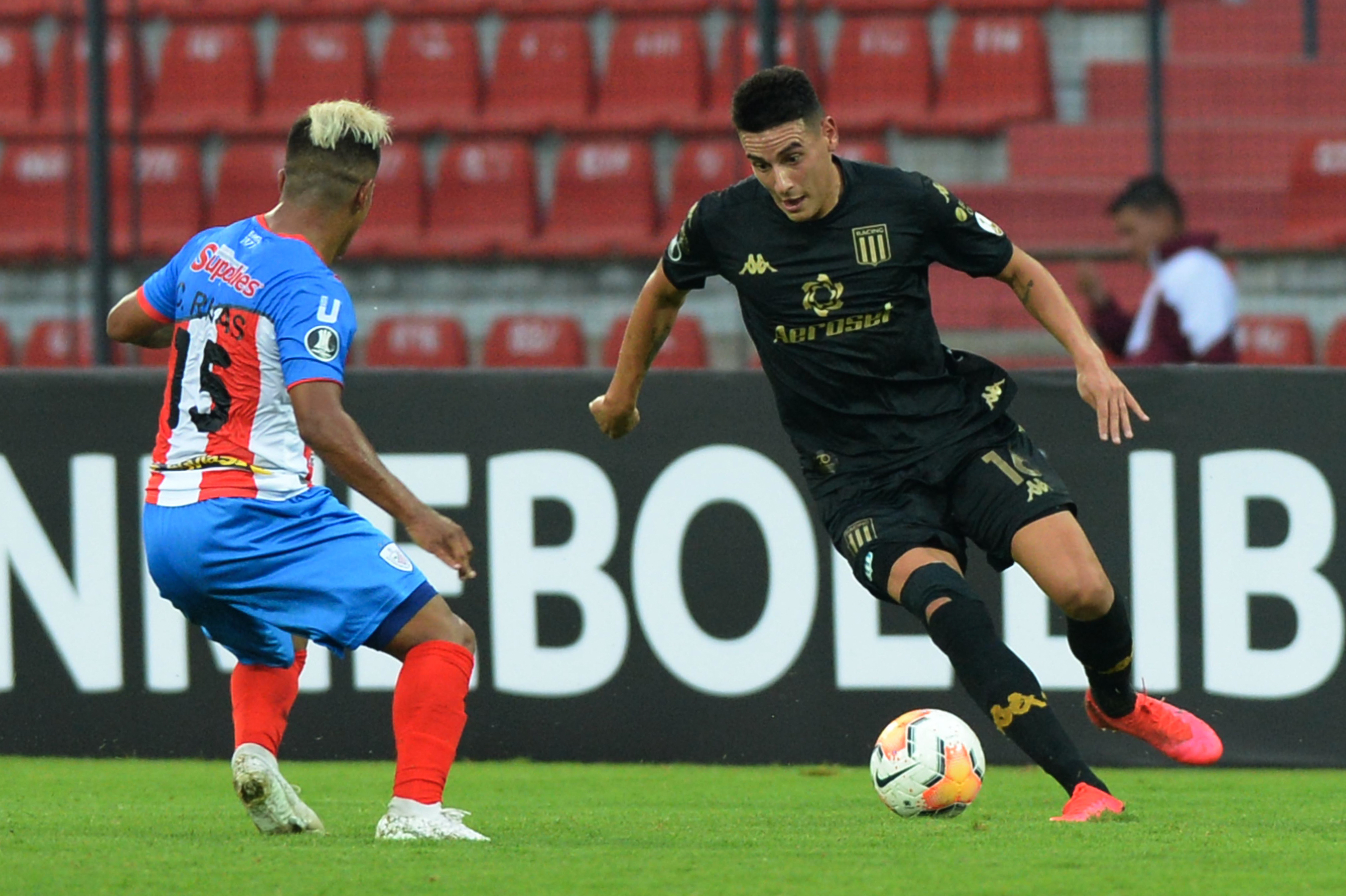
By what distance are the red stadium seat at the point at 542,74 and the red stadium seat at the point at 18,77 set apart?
9.61 feet

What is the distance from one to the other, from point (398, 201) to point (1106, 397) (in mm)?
6863

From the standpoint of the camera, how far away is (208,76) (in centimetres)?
1174

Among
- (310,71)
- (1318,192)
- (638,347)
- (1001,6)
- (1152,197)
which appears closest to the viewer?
(638,347)

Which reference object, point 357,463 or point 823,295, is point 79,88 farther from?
point 357,463

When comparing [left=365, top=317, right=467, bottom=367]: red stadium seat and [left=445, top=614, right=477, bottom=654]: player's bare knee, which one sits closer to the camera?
[left=445, top=614, right=477, bottom=654]: player's bare knee

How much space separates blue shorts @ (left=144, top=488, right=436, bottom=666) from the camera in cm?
455

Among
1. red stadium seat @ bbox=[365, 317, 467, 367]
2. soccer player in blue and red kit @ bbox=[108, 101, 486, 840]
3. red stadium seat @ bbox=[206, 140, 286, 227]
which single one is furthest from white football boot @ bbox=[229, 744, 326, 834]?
red stadium seat @ bbox=[206, 140, 286, 227]

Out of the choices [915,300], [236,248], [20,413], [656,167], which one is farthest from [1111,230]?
[236,248]

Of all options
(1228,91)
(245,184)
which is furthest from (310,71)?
(1228,91)

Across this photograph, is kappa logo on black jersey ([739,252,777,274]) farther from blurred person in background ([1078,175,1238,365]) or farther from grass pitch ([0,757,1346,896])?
blurred person in background ([1078,175,1238,365])

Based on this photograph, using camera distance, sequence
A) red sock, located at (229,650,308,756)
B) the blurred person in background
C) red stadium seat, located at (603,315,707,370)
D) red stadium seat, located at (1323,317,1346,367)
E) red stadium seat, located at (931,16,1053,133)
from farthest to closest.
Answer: red stadium seat, located at (931,16,1053,133)
red stadium seat, located at (603,315,707,370)
red stadium seat, located at (1323,317,1346,367)
the blurred person in background
red sock, located at (229,650,308,756)

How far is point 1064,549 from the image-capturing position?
4.93m

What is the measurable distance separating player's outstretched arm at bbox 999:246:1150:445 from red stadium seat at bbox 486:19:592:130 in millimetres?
6354

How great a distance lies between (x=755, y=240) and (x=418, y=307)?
16.6 ft
